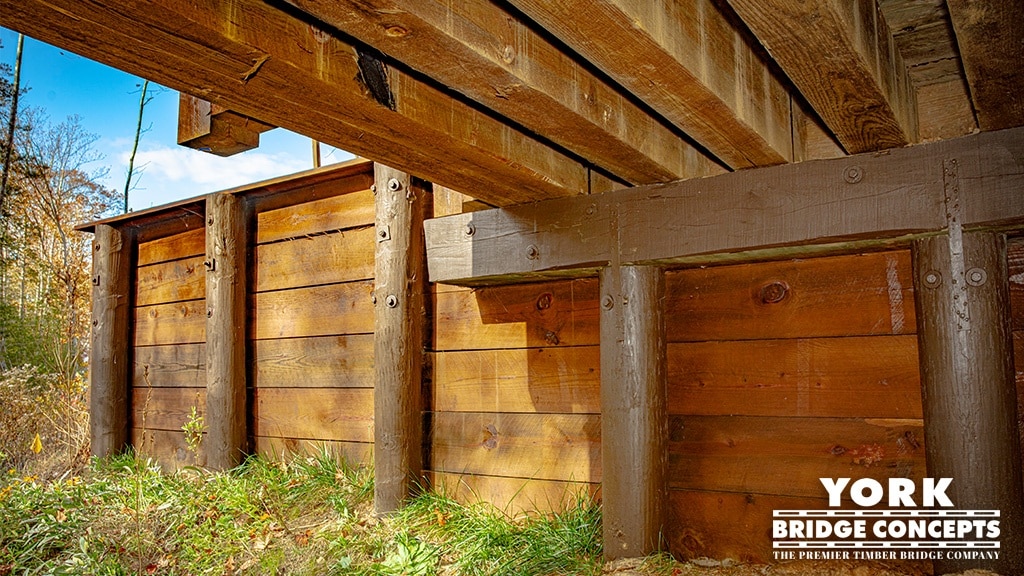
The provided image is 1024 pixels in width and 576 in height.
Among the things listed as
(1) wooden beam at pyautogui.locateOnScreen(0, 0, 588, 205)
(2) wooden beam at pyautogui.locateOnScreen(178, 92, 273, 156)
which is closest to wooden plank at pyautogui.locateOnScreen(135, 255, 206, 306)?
(2) wooden beam at pyautogui.locateOnScreen(178, 92, 273, 156)

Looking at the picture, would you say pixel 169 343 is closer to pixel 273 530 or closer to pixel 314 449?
pixel 314 449

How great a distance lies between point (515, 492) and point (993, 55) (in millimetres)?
2500

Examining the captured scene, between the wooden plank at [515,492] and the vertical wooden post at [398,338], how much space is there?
17 cm

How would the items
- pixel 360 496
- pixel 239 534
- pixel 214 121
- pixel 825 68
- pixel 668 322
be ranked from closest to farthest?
1. pixel 825 68
2. pixel 214 121
3. pixel 668 322
4. pixel 239 534
5. pixel 360 496

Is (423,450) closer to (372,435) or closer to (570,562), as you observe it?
(372,435)

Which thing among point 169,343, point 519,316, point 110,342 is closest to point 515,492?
point 519,316

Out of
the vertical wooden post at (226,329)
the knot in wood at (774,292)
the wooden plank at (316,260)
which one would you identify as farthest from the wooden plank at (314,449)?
the knot in wood at (774,292)

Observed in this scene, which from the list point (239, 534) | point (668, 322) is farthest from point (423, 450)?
point (668, 322)

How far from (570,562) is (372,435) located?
1.54 metres

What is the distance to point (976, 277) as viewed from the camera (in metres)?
2.10

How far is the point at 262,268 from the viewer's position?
4645mm

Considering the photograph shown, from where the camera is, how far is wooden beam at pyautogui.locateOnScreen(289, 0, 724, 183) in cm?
146

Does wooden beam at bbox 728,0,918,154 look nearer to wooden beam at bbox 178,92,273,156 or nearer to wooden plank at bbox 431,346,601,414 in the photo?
wooden plank at bbox 431,346,601,414

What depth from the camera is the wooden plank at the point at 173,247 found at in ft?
16.7
